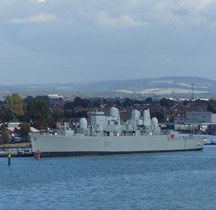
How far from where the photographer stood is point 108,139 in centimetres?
5541

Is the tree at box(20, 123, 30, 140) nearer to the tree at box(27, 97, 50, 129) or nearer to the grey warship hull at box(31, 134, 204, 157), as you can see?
the tree at box(27, 97, 50, 129)

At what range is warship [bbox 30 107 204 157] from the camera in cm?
5341

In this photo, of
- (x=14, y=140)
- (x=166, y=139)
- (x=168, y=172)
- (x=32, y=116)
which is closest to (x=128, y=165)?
(x=168, y=172)

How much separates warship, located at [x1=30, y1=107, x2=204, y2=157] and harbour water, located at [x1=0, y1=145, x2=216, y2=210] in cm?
156

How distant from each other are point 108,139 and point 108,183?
1863 cm

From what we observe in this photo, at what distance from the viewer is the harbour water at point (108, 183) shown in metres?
30.5

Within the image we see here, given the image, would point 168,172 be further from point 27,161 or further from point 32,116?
point 32,116

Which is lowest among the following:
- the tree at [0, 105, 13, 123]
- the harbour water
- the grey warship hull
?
the harbour water

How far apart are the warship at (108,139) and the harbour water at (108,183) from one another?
1.56 meters

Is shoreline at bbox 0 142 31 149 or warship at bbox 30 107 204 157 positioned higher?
warship at bbox 30 107 204 157

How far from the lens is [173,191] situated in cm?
3366

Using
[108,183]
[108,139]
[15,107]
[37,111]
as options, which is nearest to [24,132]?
[37,111]

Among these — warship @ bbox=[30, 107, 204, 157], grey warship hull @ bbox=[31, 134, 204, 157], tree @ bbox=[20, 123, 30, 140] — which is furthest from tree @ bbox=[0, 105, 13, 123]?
grey warship hull @ bbox=[31, 134, 204, 157]

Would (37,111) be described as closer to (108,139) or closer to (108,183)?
(108,139)
